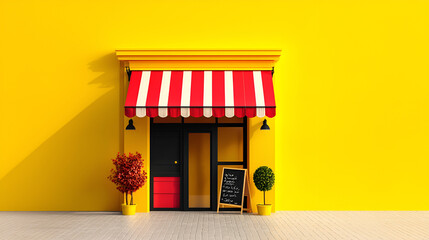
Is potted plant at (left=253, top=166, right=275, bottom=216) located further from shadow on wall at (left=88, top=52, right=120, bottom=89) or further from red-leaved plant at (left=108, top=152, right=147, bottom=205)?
shadow on wall at (left=88, top=52, right=120, bottom=89)

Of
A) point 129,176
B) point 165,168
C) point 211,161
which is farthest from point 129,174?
point 211,161

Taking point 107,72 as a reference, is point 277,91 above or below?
below

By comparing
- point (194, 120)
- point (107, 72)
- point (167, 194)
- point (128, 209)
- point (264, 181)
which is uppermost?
point (107, 72)

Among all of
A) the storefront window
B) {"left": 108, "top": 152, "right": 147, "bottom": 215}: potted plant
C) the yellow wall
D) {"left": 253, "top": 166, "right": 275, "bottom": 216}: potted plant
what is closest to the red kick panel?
{"left": 108, "top": 152, "right": 147, "bottom": 215}: potted plant

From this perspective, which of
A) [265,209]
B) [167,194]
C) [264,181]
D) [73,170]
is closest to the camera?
[264,181]

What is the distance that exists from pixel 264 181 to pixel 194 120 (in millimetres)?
2961

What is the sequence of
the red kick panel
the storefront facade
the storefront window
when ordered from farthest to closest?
the storefront window < the red kick panel < the storefront facade

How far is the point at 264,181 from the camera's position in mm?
12688

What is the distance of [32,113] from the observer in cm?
1369

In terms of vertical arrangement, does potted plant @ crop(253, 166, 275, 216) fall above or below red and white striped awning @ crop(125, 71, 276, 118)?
below

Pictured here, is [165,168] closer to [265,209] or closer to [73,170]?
[73,170]

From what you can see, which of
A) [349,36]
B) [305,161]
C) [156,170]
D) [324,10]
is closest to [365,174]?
[305,161]

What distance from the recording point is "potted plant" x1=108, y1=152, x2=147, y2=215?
496 inches

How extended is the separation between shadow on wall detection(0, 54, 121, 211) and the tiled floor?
45 centimetres
